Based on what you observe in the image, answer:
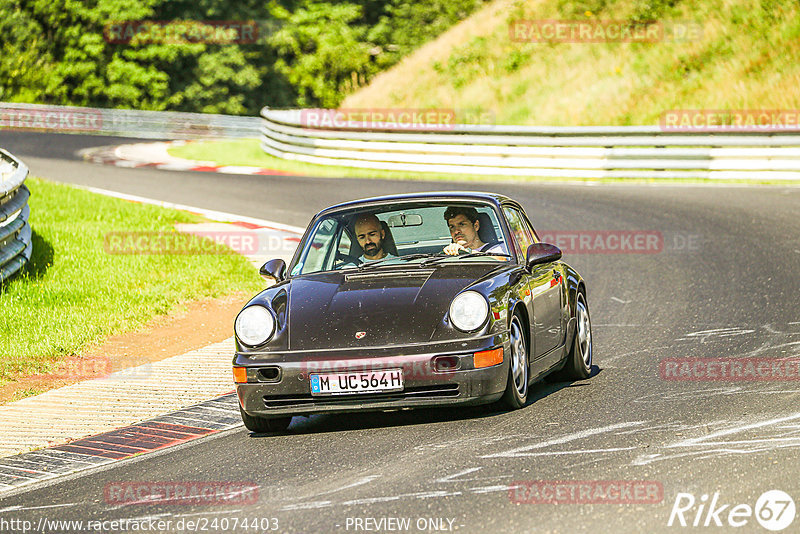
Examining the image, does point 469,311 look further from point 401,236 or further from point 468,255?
point 401,236

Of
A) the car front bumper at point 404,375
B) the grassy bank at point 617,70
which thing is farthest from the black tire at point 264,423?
the grassy bank at point 617,70

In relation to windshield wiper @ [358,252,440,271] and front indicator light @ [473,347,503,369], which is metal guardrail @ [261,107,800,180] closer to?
windshield wiper @ [358,252,440,271]

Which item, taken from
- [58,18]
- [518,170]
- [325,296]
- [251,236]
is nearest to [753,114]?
[518,170]

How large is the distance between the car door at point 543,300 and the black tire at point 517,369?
7.8 inches

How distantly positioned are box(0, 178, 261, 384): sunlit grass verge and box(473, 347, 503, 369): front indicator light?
4.25m

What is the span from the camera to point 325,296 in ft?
23.1

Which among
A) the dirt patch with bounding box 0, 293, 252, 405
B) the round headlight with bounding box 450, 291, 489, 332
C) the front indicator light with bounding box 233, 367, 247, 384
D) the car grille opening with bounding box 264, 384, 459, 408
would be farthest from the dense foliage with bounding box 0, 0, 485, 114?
the car grille opening with bounding box 264, 384, 459, 408

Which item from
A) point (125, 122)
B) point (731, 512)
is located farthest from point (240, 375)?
point (125, 122)

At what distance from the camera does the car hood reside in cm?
660

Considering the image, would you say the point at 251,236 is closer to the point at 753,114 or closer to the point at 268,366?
the point at 268,366

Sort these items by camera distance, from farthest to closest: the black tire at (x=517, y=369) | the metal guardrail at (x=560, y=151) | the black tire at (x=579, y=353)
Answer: the metal guardrail at (x=560, y=151)
the black tire at (x=579, y=353)
the black tire at (x=517, y=369)

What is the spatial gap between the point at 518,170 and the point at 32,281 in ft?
43.7

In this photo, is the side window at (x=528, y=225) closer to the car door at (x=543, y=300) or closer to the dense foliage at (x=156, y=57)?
the car door at (x=543, y=300)

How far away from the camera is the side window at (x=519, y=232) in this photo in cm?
782
